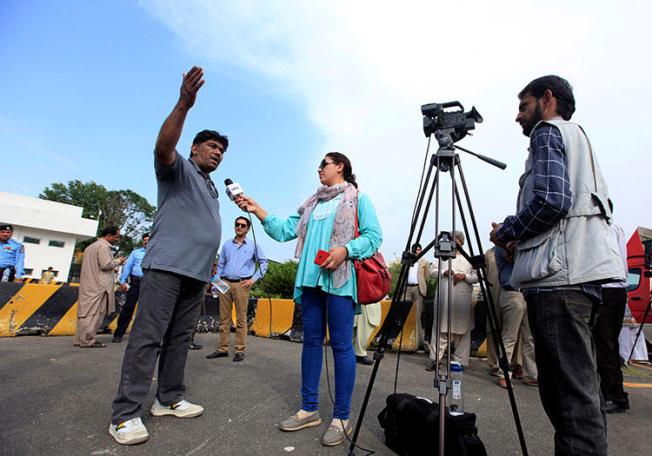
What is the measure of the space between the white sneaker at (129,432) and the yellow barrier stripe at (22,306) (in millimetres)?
5836

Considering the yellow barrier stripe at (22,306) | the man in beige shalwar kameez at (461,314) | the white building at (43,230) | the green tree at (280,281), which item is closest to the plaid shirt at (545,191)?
the man in beige shalwar kameez at (461,314)

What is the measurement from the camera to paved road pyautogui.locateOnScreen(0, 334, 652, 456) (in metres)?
Answer: 2.34

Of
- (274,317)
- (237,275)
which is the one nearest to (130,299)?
(237,275)

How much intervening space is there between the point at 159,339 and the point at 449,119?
253cm

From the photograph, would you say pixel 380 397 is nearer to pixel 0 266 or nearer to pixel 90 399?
pixel 90 399

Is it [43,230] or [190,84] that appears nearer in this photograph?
[190,84]

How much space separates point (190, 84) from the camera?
234cm

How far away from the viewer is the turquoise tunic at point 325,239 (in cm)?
272

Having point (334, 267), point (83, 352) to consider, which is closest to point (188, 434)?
point (334, 267)

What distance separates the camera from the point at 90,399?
3104 millimetres

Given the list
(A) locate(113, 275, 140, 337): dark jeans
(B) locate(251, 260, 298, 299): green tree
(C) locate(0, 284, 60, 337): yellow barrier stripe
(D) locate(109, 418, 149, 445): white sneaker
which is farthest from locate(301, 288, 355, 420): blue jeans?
(B) locate(251, 260, 298, 299): green tree

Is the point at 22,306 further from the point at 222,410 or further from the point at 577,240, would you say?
the point at 577,240

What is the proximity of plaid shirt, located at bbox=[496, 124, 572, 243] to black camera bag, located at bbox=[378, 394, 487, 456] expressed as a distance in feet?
3.67

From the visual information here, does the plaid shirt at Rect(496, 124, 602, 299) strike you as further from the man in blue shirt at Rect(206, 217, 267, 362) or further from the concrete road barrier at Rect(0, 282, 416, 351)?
the concrete road barrier at Rect(0, 282, 416, 351)
